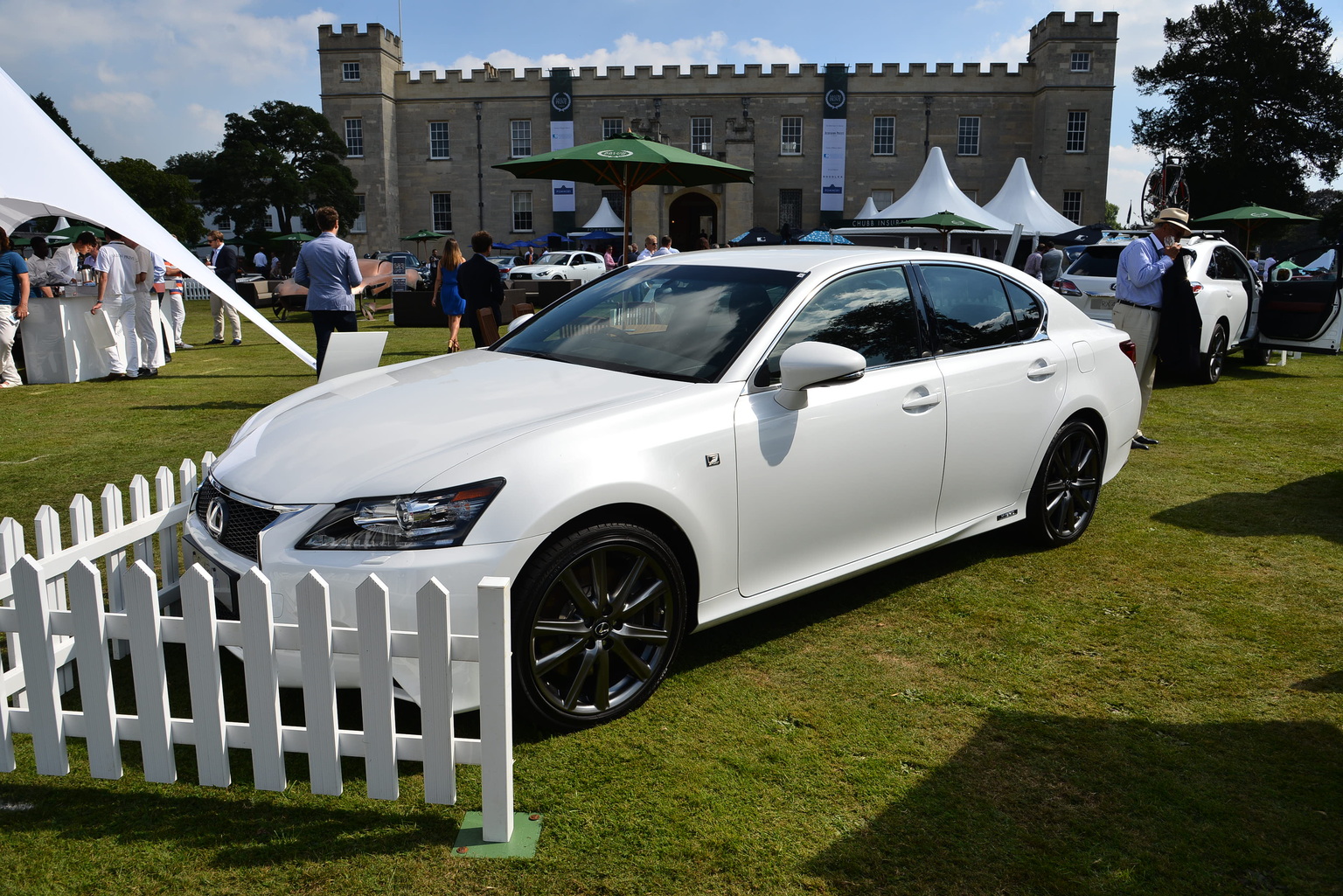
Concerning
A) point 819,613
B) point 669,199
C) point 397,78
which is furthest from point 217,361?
point 397,78

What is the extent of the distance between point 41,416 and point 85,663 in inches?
322

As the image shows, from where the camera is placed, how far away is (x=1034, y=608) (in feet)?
14.4

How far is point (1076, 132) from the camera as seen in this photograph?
5094 centimetres

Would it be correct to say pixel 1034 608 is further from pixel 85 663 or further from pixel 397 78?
pixel 397 78

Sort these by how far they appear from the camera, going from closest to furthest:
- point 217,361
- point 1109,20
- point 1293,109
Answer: point 217,361, point 1293,109, point 1109,20

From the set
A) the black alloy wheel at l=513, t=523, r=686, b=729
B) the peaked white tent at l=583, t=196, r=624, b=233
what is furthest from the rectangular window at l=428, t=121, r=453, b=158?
the black alloy wheel at l=513, t=523, r=686, b=729

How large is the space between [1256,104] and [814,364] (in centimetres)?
5480

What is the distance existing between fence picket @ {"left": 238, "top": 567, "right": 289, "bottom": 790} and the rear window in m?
12.8

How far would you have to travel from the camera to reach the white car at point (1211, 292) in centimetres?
1120

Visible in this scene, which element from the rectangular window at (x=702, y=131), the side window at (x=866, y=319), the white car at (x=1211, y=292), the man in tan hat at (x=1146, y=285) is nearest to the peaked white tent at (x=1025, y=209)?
the white car at (x=1211, y=292)

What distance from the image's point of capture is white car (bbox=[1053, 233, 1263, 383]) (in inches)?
441

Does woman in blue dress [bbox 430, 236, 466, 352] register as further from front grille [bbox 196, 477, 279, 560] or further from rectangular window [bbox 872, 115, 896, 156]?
rectangular window [bbox 872, 115, 896, 156]

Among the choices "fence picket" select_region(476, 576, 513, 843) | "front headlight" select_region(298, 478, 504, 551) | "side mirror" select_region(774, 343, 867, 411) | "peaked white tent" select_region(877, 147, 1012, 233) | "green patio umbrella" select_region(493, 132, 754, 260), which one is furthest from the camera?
"peaked white tent" select_region(877, 147, 1012, 233)

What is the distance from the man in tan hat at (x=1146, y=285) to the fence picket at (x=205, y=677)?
7279mm
